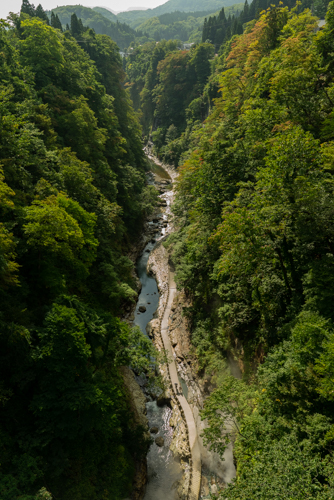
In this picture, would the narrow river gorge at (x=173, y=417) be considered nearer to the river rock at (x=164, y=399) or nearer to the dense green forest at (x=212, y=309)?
the river rock at (x=164, y=399)

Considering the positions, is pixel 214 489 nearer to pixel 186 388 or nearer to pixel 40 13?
pixel 186 388

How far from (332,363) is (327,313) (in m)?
2.79

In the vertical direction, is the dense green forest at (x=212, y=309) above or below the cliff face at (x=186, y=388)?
above

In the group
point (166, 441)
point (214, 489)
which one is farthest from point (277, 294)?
point (166, 441)

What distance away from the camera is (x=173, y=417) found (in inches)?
817

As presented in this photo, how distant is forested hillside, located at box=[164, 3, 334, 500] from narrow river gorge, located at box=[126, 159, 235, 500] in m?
2.30

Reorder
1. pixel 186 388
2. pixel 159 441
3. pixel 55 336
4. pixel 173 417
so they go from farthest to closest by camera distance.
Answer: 1. pixel 186 388
2. pixel 173 417
3. pixel 159 441
4. pixel 55 336

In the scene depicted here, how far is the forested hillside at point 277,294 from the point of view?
386 inches

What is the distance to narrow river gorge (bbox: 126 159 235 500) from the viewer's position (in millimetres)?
16562

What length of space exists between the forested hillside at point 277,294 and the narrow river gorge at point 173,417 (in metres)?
2.30

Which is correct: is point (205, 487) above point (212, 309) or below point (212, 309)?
below

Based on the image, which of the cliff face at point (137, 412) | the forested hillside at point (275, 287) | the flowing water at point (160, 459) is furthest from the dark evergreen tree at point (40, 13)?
the cliff face at point (137, 412)

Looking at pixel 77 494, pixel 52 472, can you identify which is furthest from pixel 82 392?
pixel 77 494

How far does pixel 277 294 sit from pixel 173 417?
13.1 meters
